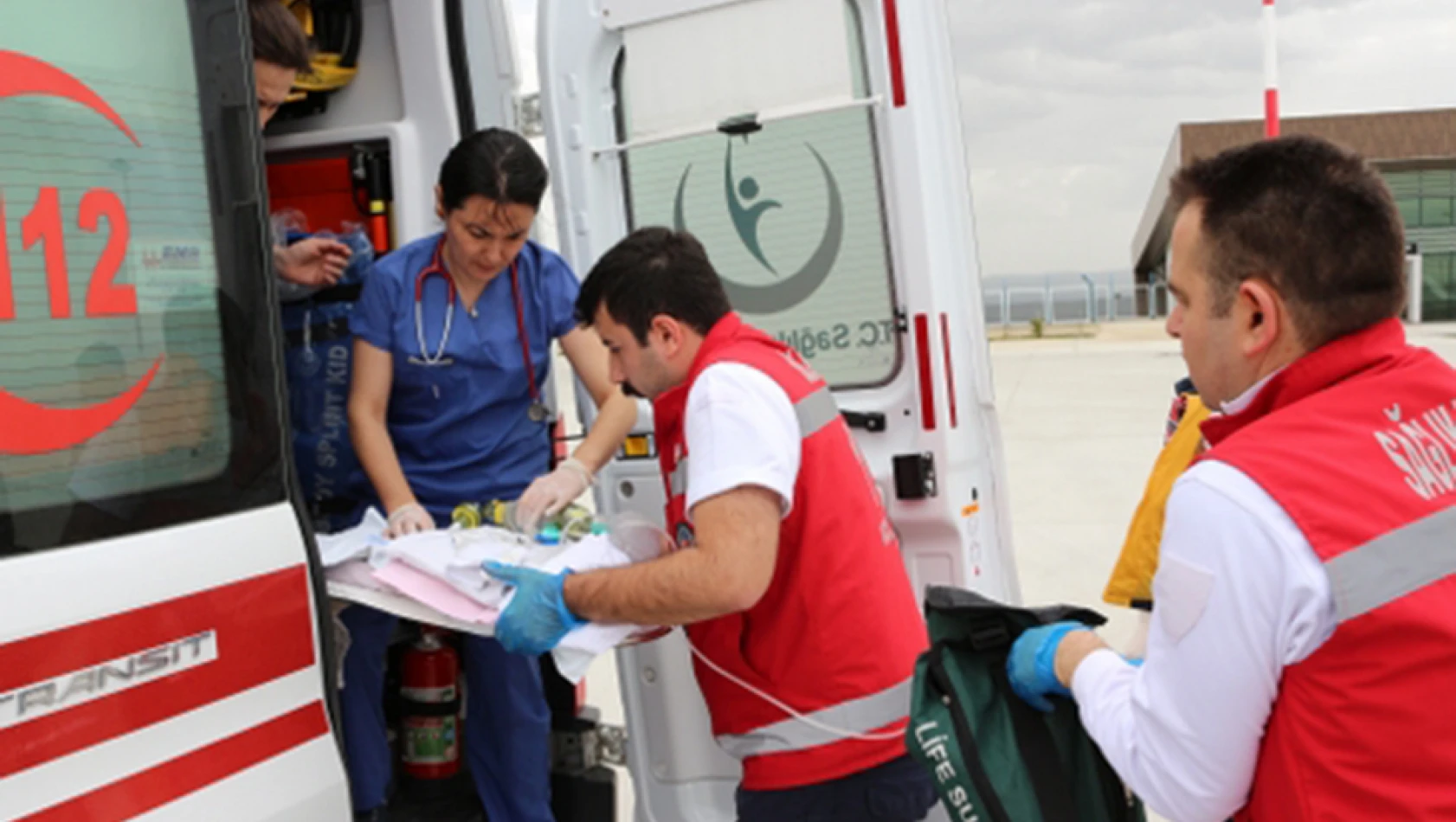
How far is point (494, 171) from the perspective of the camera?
8.61 ft

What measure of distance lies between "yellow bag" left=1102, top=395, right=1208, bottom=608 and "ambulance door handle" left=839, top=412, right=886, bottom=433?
0.60 meters

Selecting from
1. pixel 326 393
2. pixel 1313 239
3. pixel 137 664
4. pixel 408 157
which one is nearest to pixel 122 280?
pixel 137 664

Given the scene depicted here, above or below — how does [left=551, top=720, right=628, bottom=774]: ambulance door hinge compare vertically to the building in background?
below

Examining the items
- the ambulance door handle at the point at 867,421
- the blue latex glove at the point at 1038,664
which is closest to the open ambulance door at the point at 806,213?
the ambulance door handle at the point at 867,421

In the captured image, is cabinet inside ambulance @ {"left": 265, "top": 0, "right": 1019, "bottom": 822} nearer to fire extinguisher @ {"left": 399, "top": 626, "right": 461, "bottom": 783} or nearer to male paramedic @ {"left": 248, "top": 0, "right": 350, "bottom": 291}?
fire extinguisher @ {"left": 399, "top": 626, "right": 461, "bottom": 783}

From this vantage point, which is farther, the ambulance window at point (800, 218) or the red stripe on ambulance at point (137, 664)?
the ambulance window at point (800, 218)

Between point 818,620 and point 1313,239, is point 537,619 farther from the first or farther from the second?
point 1313,239

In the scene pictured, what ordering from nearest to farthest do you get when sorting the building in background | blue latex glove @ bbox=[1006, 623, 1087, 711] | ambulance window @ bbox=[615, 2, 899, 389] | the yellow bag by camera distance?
1. blue latex glove @ bbox=[1006, 623, 1087, 711]
2. the yellow bag
3. ambulance window @ bbox=[615, 2, 899, 389]
4. the building in background

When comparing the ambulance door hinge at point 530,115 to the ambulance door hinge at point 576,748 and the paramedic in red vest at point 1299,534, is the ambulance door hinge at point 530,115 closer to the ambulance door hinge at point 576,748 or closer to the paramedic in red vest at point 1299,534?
the ambulance door hinge at point 576,748

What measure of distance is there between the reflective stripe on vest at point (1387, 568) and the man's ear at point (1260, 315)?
23cm

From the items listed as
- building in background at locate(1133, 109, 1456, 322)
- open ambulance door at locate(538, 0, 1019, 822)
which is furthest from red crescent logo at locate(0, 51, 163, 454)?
building in background at locate(1133, 109, 1456, 322)

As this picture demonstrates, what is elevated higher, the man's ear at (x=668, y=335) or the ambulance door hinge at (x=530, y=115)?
the ambulance door hinge at (x=530, y=115)

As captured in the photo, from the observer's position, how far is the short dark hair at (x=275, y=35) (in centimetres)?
237

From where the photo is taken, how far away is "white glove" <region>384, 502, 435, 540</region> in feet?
8.06
